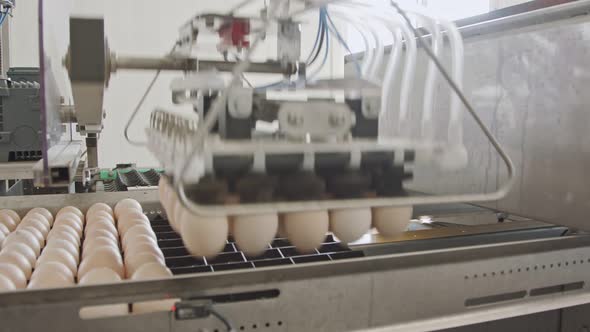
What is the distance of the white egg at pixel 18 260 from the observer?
94 cm

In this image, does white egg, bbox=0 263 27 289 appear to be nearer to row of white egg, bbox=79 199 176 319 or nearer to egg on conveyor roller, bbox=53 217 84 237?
row of white egg, bbox=79 199 176 319

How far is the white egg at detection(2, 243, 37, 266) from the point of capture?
3.28 ft

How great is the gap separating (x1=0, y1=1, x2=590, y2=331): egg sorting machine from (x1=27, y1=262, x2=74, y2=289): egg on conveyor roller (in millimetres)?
199

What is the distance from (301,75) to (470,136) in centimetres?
80

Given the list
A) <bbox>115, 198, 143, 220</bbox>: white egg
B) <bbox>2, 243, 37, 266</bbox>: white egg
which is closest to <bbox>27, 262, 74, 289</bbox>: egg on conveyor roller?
<bbox>2, 243, 37, 266</bbox>: white egg

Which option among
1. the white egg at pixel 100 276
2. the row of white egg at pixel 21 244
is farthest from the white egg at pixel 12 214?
the white egg at pixel 100 276

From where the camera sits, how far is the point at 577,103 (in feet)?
3.85

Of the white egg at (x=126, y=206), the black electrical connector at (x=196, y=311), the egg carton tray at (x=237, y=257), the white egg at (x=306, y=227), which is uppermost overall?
the white egg at (x=306, y=227)

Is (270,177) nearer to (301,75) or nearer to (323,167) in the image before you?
(323,167)

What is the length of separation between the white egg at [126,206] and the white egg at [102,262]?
0.37m

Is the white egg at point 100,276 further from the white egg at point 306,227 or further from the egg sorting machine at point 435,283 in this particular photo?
the white egg at point 306,227

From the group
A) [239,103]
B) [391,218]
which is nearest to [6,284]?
[239,103]

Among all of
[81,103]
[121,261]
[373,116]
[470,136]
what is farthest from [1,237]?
[470,136]

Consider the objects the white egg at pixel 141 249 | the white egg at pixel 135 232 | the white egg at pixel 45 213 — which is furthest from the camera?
the white egg at pixel 45 213
